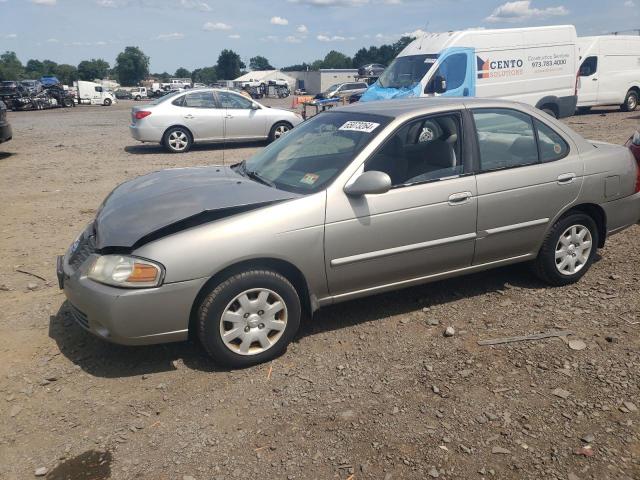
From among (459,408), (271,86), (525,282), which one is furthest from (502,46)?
(271,86)

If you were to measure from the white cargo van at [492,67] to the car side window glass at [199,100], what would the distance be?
3.78 meters

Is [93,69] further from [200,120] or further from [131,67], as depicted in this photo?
[200,120]

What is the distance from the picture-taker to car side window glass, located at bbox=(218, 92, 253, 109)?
1370cm

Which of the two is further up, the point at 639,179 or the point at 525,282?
the point at 639,179

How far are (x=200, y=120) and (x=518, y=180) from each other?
10484 mm

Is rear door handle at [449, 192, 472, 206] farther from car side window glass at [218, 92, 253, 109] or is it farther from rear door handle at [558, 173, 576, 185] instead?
car side window glass at [218, 92, 253, 109]

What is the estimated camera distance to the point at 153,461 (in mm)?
2775

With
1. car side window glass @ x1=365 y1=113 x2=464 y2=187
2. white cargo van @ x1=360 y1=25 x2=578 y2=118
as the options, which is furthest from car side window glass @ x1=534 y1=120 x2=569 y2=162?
white cargo van @ x1=360 y1=25 x2=578 y2=118

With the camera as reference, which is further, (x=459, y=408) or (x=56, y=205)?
(x=56, y=205)

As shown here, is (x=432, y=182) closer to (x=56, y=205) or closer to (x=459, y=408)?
(x=459, y=408)

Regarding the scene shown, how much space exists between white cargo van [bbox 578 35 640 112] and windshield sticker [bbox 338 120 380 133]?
17.7 m

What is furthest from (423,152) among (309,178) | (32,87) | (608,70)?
(32,87)

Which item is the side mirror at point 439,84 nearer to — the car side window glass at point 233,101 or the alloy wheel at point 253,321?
the car side window glass at point 233,101

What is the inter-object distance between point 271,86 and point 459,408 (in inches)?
2557
